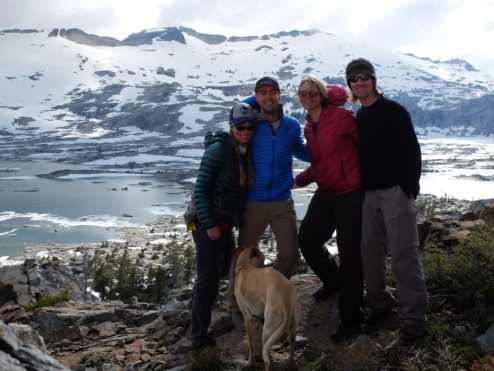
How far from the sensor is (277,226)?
231 inches

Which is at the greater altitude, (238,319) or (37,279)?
(238,319)

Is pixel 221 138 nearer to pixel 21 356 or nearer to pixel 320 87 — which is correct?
pixel 320 87

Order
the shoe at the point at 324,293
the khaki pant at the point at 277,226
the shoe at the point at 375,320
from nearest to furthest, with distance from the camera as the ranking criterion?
the shoe at the point at 375,320 < the khaki pant at the point at 277,226 < the shoe at the point at 324,293

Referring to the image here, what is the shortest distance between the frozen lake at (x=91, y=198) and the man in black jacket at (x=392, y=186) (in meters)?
61.4

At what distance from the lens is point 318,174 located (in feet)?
18.8

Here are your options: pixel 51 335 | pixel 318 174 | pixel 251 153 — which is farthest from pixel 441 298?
pixel 51 335

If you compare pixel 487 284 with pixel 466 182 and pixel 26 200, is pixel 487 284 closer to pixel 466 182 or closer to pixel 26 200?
pixel 26 200

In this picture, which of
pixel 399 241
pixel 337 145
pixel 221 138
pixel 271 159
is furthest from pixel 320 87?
pixel 399 241

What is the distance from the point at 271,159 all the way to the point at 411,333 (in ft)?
8.65

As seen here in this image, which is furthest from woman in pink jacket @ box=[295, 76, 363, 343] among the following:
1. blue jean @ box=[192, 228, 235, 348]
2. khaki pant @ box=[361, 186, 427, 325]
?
blue jean @ box=[192, 228, 235, 348]

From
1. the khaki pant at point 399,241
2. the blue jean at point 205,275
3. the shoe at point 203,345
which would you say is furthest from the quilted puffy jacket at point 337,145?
the shoe at point 203,345

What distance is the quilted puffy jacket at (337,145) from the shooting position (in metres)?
5.44

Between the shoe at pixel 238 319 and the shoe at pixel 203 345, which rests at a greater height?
the shoe at pixel 238 319

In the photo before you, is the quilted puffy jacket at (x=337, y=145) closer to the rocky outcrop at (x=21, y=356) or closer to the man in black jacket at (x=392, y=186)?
the man in black jacket at (x=392, y=186)
